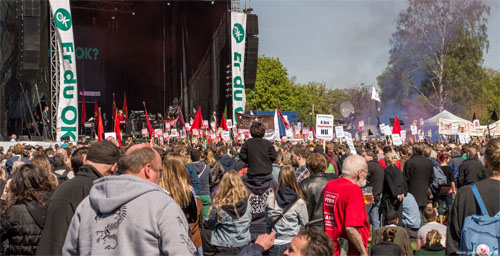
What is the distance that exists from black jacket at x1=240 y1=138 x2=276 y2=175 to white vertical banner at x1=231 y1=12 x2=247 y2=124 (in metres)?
19.1

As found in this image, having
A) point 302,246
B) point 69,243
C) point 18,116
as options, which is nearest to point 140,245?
point 69,243

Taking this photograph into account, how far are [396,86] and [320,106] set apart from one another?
3176 cm

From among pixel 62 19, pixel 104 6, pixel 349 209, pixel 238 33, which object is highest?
pixel 104 6

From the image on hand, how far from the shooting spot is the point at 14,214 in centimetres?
460

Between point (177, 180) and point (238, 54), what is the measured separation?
74.1ft

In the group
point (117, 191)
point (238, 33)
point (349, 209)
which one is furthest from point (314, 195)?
point (238, 33)

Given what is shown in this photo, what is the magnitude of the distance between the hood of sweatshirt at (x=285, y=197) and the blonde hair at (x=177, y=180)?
1.11 metres

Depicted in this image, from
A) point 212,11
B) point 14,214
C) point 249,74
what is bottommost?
point 14,214

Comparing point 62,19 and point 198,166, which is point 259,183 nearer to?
point 198,166

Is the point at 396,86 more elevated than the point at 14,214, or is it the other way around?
the point at 396,86

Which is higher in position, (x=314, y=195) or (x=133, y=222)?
(x=133, y=222)

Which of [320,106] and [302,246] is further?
[320,106]

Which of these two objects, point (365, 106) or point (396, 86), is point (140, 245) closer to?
point (396, 86)

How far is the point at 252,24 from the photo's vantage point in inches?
1128
